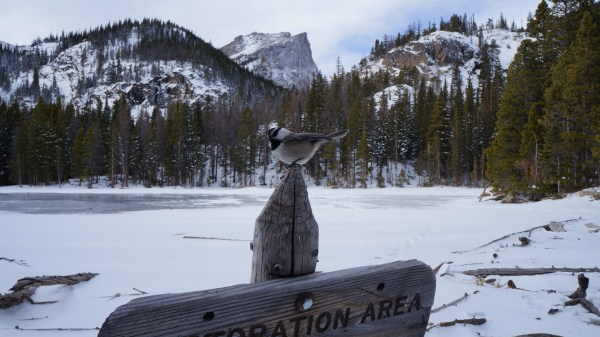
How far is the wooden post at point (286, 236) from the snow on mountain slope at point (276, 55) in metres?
142

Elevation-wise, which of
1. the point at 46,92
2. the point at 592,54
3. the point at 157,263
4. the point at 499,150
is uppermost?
the point at 46,92

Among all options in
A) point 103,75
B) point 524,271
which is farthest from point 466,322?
point 103,75

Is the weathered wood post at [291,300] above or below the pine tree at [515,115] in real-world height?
below

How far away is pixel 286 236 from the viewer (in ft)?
4.07

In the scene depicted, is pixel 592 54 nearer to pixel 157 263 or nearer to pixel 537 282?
pixel 537 282

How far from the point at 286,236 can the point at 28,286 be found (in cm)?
444

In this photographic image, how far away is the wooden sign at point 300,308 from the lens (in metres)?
0.87

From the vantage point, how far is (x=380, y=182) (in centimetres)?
4381

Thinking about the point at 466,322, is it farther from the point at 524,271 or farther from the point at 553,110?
the point at 553,110

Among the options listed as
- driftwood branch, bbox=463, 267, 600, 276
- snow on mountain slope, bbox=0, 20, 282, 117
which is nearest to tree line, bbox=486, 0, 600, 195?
driftwood branch, bbox=463, 267, 600, 276

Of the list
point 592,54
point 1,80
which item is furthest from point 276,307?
point 1,80

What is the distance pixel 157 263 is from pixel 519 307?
5.19 metres

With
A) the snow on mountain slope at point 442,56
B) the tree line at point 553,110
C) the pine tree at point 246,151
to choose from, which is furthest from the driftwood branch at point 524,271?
the snow on mountain slope at point 442,56

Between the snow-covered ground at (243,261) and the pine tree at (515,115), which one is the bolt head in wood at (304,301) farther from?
the pine tree at (515,115)
